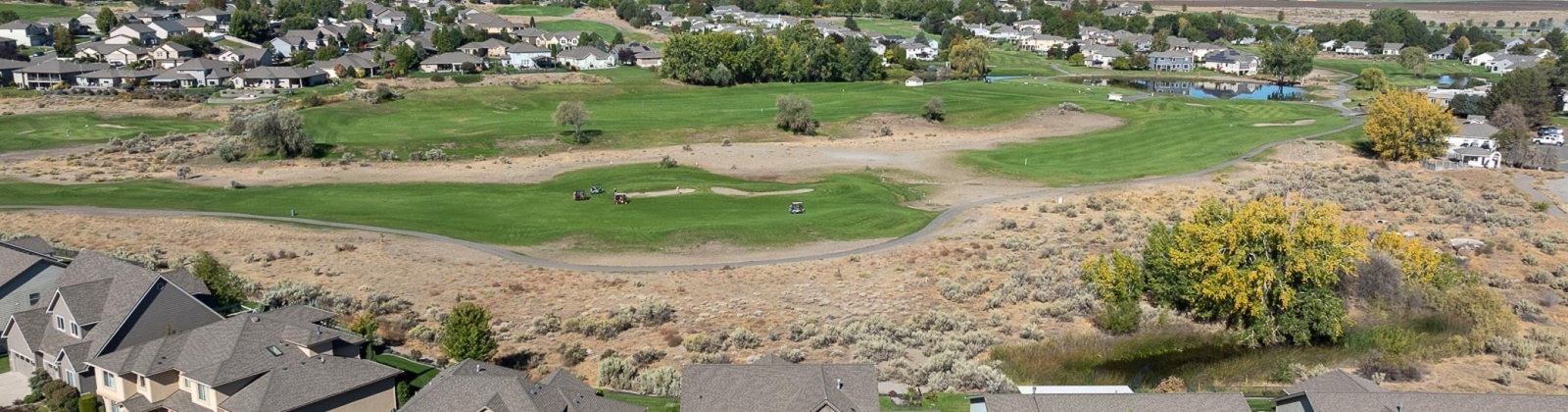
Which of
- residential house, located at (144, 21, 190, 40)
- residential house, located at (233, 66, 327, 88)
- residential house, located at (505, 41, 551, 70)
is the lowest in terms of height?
residential house, located at (233, 66, 327, 88)

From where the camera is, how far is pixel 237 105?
113750 mm

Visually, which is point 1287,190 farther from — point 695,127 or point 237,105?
point 237,105

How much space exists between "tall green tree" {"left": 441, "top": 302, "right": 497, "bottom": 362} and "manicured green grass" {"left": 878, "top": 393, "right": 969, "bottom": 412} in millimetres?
14372

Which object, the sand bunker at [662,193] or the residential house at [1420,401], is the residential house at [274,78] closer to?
the sand bunker at [662,193]

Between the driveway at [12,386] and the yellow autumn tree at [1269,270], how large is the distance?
43423mm

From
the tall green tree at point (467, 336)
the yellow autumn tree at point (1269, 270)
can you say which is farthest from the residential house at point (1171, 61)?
the tall green tree at point (467, 336)

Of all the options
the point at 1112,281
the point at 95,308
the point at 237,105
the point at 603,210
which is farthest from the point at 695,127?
the point at 95,308

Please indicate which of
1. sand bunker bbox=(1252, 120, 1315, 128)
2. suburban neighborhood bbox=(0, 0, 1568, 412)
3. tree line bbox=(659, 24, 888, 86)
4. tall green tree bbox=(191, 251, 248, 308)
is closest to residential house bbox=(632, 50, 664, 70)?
tree line bbox=(659, 24, 888, 86)

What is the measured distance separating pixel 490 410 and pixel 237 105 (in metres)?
96.2

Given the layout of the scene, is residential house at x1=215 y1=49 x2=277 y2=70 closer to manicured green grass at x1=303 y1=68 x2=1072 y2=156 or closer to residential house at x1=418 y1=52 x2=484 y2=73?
residential house at x1=418 y1=52 x2=484 y2=73

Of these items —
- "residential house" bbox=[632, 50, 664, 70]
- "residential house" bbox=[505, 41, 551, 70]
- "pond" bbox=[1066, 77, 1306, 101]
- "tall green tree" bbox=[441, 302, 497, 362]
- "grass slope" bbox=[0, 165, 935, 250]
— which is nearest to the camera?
"tall green tree" bbox=[441, 302, 497, 362]

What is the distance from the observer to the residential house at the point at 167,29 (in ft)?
506

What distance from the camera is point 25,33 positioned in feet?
499

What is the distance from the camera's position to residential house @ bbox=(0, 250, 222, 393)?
37438 mm
